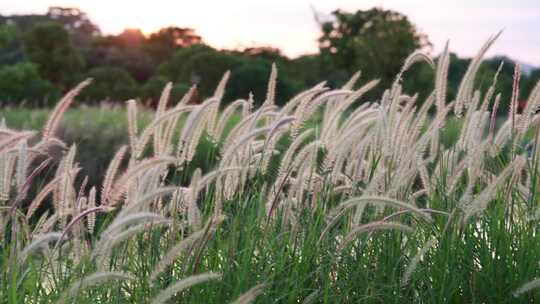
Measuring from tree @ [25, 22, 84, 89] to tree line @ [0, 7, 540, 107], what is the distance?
0.13 feet

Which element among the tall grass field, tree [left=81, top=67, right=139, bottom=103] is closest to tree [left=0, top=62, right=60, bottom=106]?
tree [left=81, top=67, right=139, bottom=103]

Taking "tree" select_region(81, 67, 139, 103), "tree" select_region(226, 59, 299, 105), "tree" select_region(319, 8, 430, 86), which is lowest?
"tree" select_region(81, 67, 139, 103)

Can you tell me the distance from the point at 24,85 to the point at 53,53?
5.13 m

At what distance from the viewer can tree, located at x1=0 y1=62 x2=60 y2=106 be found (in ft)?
93.9

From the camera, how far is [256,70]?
1204 inches

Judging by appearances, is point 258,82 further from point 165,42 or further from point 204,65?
point 165,42

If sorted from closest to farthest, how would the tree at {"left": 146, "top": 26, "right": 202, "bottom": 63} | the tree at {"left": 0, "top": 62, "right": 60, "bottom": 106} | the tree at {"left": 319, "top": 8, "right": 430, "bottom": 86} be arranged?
the tree at {"left": 319, "top": 8, "right": 430, "bottom": 86} < the tree at {"left": 0, "top": 62, "right": 60, "bottom": 106} < the tree at {"left": 146, "top": 26, "right": 202, "bottom": 63}

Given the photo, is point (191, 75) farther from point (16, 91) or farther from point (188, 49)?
point (16, 91)

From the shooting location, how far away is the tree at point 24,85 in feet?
93.9

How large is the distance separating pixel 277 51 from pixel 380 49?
10282 millimetres

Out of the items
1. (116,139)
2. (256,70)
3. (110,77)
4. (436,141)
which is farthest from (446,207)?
(110,77)

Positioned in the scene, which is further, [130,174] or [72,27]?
[72,27]

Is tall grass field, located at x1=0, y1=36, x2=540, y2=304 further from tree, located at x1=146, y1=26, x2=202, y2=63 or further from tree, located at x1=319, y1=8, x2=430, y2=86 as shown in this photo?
tree, located at x1=146, y1=26, x2=202, y2=63

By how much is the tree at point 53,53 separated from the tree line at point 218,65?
0.04 m
